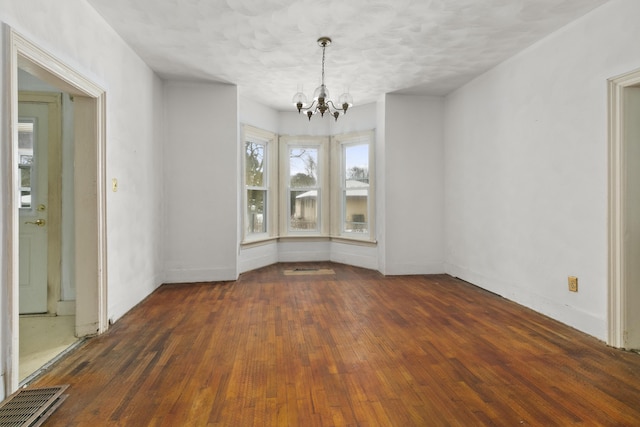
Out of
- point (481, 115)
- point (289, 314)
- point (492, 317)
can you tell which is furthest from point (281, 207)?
point (492, 317)

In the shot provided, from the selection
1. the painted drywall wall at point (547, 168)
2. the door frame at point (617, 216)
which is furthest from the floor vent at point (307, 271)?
the door frame at point (617, 216)

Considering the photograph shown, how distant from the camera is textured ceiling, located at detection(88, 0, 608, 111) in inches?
115

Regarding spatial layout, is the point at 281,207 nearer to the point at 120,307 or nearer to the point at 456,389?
the point at 120,307

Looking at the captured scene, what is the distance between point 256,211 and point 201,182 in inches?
53.9

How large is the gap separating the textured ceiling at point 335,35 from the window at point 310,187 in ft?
5.06

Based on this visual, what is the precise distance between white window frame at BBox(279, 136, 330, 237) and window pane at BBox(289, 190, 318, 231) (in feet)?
0.20

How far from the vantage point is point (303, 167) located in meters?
6.53

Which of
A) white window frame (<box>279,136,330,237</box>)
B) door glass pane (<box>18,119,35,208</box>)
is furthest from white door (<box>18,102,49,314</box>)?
white window frame (<box>279,136,330,237</box>)

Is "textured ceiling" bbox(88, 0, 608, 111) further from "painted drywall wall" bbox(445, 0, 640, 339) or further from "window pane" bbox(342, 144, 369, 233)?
"window pane" bbox(342, 144, 369, 233)

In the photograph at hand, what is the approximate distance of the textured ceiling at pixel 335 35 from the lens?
2.92 metres

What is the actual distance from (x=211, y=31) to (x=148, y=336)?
2874mm

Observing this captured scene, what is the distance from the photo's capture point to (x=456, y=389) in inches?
82.4

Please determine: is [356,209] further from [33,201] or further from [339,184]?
[33,201]

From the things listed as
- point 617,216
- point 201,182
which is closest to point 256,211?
point 201,182
